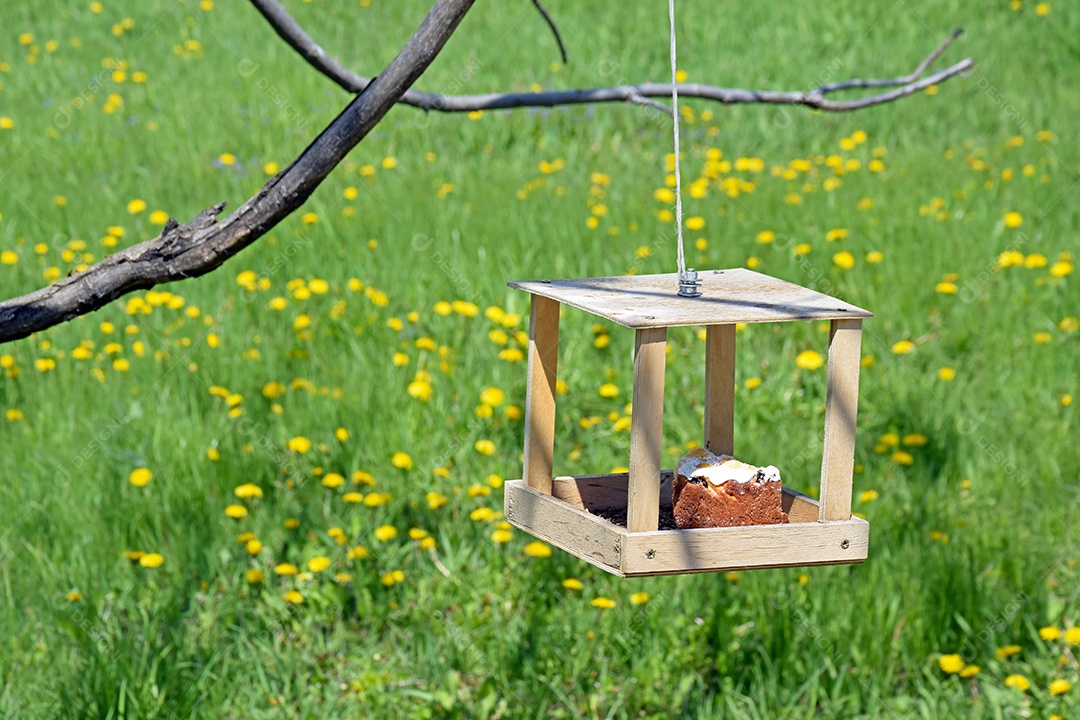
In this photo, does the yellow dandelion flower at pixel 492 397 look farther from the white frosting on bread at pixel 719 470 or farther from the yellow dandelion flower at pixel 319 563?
the white frosting on bread at pixel 719 470

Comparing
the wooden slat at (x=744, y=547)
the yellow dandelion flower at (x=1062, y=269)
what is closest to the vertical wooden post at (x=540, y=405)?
the wooden slat at (x=744, y=547)

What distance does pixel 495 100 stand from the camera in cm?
255

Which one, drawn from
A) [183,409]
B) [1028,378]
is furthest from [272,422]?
[1028,378]

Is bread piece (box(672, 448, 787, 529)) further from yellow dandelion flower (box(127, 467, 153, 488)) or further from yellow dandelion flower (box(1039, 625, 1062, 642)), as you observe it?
yellow dandelion flower (box(127, 467, 153, 488))

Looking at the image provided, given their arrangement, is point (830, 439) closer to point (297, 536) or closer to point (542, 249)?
point (297, 536)

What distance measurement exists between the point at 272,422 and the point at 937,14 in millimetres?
8302

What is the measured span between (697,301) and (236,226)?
32.4 inches

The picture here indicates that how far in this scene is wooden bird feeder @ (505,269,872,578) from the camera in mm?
2092

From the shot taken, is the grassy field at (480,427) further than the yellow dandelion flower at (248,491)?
No

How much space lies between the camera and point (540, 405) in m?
2.55

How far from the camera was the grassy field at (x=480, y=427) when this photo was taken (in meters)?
3.54

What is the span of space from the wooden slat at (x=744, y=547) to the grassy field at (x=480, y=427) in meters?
1.29

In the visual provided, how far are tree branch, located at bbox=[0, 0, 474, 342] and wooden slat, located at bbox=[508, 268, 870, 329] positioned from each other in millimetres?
481

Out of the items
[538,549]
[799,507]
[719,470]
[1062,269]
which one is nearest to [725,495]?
[719,470]
